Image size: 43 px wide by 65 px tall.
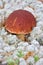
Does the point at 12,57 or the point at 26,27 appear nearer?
the point at 12,57

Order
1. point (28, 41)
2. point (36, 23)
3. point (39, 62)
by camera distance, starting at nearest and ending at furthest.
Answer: point (39, 62), point (28, 41), point (36, 23)

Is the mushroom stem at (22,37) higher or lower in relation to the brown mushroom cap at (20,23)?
lower

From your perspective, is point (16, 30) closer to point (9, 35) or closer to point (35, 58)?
point (9, 35)

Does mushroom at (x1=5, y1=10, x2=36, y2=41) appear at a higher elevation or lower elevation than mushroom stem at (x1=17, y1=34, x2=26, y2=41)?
higher

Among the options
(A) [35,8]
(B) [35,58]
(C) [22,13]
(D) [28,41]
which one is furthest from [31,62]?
(A) [35,8]

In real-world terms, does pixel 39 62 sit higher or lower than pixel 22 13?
lower
